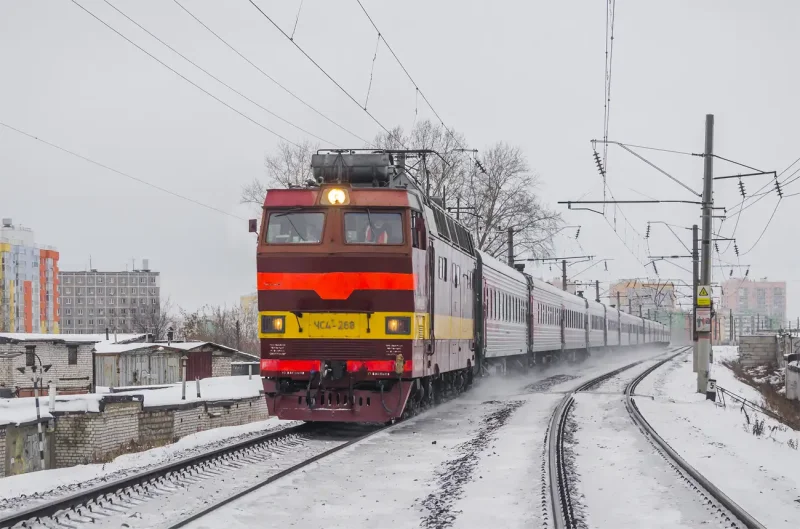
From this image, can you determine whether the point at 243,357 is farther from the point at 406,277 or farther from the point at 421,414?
the point at 406,277

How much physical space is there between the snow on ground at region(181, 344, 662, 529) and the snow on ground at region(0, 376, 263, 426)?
1251cm

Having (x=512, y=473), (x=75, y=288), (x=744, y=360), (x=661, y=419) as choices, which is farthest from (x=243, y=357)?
(x=75, y=288)

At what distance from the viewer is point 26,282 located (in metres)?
149

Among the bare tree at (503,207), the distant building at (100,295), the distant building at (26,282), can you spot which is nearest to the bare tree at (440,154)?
the bare tree at (503,207)

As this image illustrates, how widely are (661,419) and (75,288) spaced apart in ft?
603

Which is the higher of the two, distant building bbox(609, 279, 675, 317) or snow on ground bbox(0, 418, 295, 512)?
distant building bbox(609, 279, 675, 317)

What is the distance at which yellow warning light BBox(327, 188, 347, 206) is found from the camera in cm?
1445

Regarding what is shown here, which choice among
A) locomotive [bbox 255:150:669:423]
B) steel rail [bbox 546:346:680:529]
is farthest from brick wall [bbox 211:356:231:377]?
locomotive [bbox 255:150:669:423]

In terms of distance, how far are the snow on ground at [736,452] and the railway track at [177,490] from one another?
184 inches

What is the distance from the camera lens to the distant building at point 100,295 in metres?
185

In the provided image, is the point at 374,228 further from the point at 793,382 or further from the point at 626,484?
the point at 793,382

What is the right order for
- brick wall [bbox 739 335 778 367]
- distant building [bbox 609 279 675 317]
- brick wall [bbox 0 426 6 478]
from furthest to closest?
distant building [bbox 609 279 675 317] → brick wall [bbox 739 335 778 367] → brick wall [bbox 0 426 6 478]

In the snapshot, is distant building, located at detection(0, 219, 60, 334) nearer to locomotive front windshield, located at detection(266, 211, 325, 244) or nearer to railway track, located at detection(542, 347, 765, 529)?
locomotive front windshield, located at detection(266, 211, 325, 244)

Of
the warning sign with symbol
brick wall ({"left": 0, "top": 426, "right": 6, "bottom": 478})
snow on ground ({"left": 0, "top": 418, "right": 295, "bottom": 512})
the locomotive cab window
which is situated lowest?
brick wall ({"left": 0, "top": 426, "right": 6, "bottom": 478})
